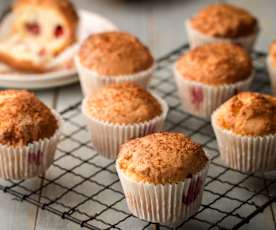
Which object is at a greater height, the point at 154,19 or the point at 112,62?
the point at 112,62

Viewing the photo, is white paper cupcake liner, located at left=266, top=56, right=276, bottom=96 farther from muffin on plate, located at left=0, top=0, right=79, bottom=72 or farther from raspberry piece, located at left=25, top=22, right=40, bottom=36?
raspberry piece, located at left=25, top=22, right=40, bottom=36

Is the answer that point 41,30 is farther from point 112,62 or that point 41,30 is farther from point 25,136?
point 25,136

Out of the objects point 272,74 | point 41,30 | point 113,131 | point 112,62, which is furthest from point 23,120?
point 41,30

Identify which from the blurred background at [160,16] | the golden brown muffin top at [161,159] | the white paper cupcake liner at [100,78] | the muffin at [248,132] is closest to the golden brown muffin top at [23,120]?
the golden brown muffin top at [161,159]

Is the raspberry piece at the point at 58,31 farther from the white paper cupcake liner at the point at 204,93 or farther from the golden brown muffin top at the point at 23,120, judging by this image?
the golden brown muffin top at the point at 23,120

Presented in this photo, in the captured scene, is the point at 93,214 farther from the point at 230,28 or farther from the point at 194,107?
the point at 230,28

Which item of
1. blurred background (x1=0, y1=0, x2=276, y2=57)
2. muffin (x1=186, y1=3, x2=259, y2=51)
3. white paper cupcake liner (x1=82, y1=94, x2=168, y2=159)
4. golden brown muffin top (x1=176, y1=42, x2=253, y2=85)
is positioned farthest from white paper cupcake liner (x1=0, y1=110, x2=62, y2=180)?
blurred background (x1=0, y1=0, x2=276, y2=57)

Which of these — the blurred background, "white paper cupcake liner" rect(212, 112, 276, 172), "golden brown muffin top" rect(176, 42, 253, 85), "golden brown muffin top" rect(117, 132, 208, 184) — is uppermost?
"golden brown muffin top" rect(117, 132, 208, 184)
